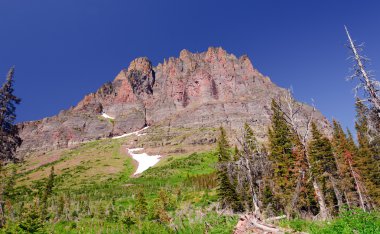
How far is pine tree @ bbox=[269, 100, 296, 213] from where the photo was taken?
34.2 metres

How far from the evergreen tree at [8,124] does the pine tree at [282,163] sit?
25.6 m

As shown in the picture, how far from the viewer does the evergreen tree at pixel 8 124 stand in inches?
843

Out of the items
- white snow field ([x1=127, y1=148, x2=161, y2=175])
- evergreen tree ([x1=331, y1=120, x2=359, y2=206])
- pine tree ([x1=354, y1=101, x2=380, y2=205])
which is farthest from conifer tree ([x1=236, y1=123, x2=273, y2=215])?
white snow field ([x1=127, y1=148, x2=161, y2=175])

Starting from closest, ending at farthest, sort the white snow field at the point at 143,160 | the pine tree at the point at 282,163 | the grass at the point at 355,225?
the grass at the point at 355,225 < the pine tree at the point at 282,163 < the white snow field at the point at 143,160

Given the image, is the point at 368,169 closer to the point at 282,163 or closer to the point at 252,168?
the point at 282,163

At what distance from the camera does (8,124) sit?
22109mm

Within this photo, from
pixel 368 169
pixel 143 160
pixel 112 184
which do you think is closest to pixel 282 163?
pixel 368 169

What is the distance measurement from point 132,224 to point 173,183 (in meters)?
66.0

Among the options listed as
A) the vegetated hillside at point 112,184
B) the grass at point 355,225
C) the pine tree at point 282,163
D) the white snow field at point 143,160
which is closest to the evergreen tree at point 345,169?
the pine tree at point 282,163

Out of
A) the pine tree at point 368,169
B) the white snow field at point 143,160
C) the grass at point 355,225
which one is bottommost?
the grass at point 355,225

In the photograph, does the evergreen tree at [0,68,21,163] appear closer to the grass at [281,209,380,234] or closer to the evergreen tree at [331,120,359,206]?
the grass at [281,209,380,234]

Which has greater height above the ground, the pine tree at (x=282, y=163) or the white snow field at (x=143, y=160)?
the white snow field at (x=143, y=160)

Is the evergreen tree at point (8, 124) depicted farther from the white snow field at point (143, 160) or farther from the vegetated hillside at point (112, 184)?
the white snow field at point (143, 160)

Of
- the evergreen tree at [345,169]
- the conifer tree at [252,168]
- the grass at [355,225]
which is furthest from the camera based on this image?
the evergreen tree at [345,169]
